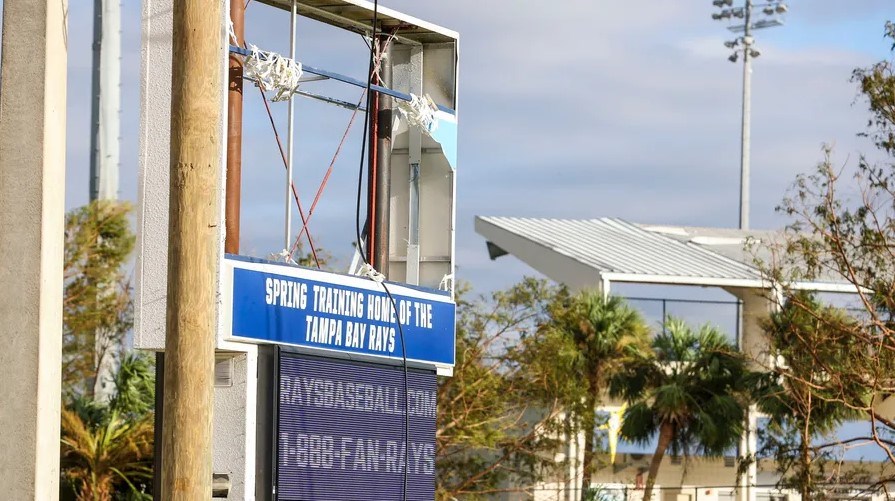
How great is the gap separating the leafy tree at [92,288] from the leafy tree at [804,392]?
16035mm

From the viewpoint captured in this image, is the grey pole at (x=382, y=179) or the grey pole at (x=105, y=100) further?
the grey pole at (x=105, y=100)

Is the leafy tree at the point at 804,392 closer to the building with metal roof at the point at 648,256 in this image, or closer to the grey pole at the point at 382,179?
the building with metal roof at the point at 648,256

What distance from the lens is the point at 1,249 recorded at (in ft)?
33.5

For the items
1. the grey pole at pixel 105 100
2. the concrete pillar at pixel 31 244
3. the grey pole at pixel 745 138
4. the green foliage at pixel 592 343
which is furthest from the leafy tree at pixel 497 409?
the grey pole at pixel 745 138

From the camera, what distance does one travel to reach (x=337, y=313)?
11102mm

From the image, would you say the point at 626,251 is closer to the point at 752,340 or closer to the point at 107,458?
the point at 752,340

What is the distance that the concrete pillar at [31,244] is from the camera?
10078 mm

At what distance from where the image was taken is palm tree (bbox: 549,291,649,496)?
37656mm

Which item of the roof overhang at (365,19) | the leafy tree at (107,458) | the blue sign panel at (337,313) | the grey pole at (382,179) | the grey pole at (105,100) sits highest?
the grey pole at (105,100)

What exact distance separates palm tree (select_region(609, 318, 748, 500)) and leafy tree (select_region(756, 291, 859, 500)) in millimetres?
1693

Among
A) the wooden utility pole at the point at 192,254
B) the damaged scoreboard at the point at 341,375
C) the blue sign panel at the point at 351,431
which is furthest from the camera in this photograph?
the blue sign panel at the point at 351,431

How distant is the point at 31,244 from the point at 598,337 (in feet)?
94.9

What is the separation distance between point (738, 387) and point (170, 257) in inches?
1176

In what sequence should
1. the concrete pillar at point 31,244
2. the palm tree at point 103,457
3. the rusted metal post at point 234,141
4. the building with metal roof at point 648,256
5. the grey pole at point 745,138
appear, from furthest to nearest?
the grey pole at point 745,138 → the building with metal roof at point 648,256 → the palm tree at point 103,457 → the rusted metal post at point 234,141 → the concrete pillar at point 31,244
